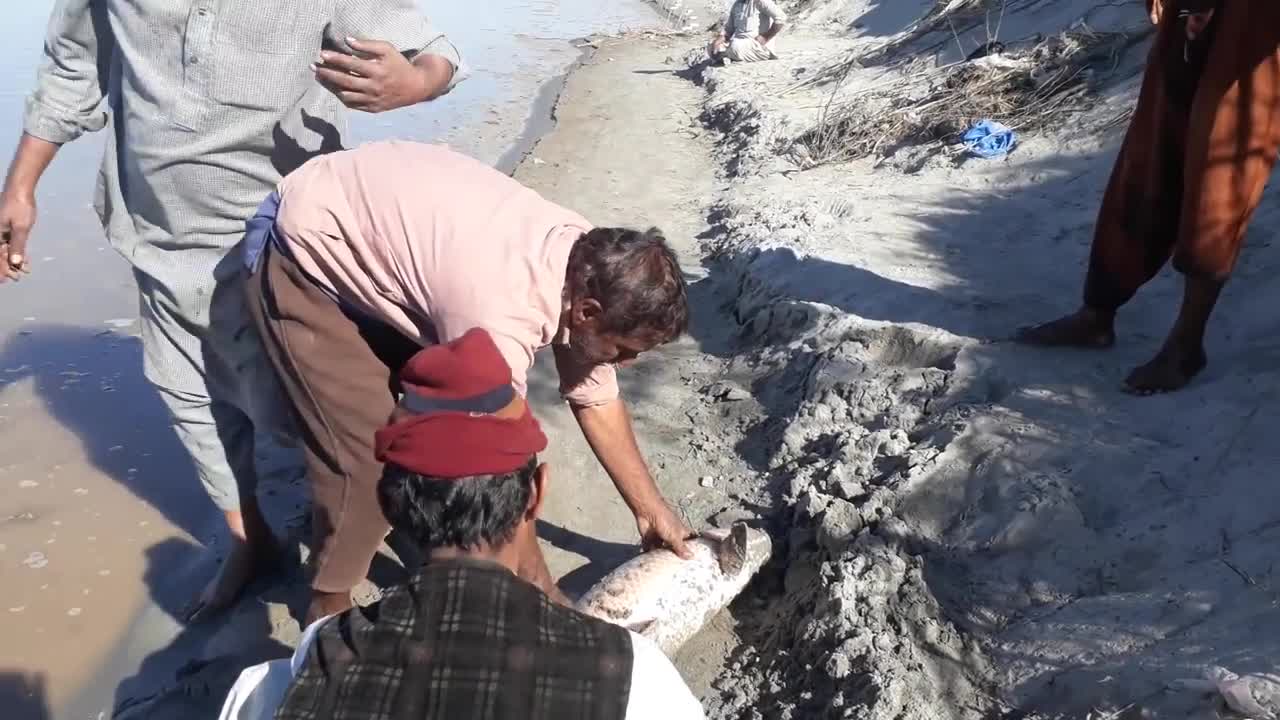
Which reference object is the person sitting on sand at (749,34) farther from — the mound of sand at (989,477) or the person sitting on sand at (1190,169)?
the person sitting on sand at (1190,169)

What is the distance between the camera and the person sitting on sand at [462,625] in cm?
132

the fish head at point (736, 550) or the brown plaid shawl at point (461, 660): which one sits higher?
the brown plaid shawl at point (461, 660)

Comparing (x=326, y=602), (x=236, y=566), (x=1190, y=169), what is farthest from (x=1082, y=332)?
(x=236, y=566)

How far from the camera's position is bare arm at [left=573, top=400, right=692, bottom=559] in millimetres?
2699

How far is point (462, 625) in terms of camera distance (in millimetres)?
1329

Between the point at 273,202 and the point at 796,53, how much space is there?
863 cm

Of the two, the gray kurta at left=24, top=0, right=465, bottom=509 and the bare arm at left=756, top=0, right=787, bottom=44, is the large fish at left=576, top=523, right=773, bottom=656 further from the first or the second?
the bare arm at left=756, top=0, right=787, bottom=44

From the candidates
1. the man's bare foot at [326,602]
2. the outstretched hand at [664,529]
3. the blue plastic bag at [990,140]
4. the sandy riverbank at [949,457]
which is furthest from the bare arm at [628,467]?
the blue plastic bag at [990,140]

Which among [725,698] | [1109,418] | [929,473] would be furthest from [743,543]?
[1109,418]

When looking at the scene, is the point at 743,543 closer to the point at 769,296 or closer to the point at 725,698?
the point at 725,698

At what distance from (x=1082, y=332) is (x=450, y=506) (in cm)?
270

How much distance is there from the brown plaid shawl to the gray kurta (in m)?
1.54

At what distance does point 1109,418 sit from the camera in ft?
10.1

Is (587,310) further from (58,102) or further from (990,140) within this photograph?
(990,140)
